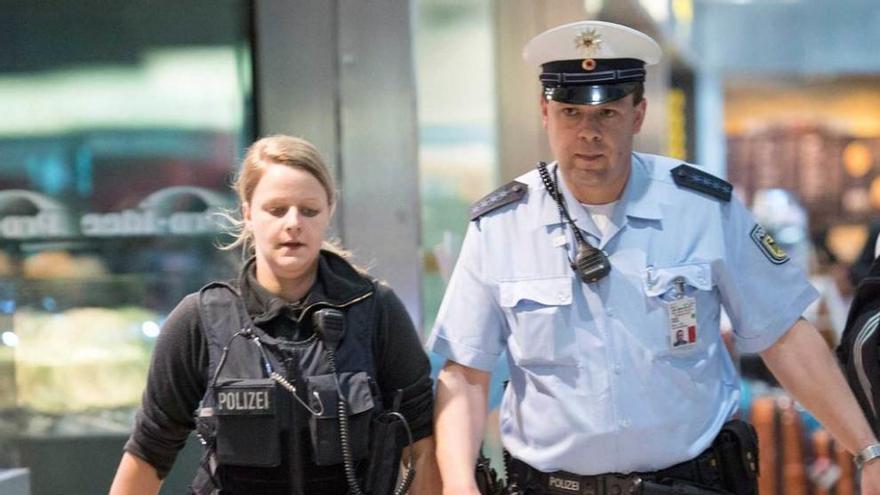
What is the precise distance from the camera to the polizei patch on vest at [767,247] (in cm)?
330

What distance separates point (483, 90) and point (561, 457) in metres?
2.66

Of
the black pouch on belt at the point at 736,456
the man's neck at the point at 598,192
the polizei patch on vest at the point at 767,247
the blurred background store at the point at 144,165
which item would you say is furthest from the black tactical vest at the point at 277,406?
the blurred background store at the point at 144,165

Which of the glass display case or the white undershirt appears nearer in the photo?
the white undershirt

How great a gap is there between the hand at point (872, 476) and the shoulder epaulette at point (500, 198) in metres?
0.96

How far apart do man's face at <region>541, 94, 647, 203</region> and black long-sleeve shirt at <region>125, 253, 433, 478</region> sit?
1.58 feet

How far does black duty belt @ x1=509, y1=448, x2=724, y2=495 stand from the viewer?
3178 millimetres

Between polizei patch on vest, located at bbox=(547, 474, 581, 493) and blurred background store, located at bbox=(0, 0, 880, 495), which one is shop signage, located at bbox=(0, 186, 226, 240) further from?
polizei patch on vest, located at bbox=(547, 474, 581, 493)

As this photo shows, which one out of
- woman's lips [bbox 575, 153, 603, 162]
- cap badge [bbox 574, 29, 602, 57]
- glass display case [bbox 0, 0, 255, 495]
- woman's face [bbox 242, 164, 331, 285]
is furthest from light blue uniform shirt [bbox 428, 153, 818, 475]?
glass display case [bbox 0, 0, 255, 495]

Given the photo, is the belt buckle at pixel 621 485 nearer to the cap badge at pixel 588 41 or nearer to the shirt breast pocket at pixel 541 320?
the shirt breast pocket at pixel 541 320

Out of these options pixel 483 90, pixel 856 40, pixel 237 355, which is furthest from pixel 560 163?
pixel 856 40

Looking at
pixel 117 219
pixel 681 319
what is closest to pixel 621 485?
pixel 681 319

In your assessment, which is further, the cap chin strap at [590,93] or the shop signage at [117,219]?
the shop signage at [117,219]

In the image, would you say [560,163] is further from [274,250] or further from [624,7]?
[624,7]

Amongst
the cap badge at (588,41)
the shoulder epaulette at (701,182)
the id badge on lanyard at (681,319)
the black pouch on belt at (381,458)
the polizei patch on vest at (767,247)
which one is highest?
the cap badge at (588,41)
